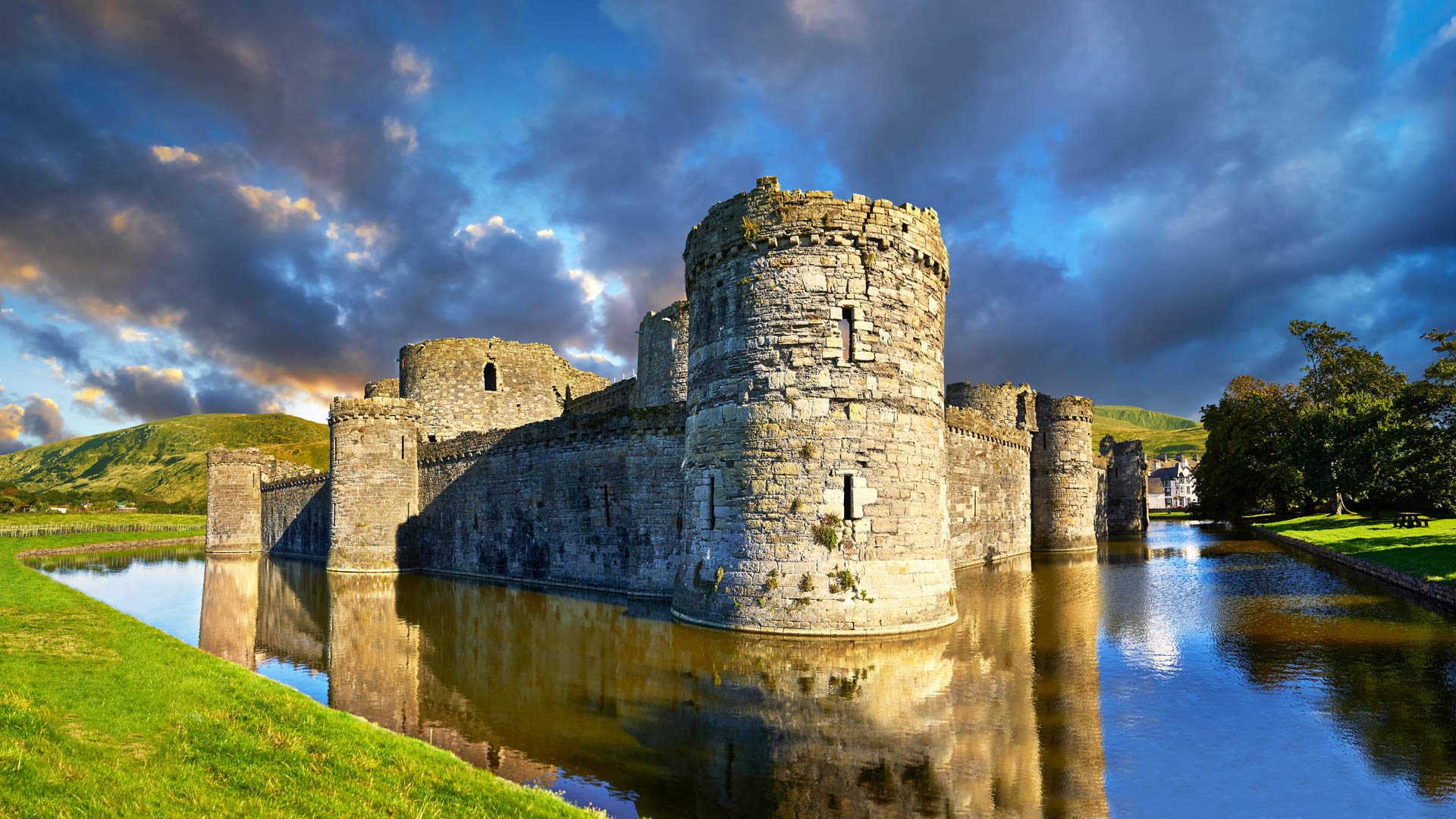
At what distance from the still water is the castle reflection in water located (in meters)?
0.04

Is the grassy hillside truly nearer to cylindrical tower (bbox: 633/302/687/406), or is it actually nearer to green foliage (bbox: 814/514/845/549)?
cylindrical tower (bbox: 633/302/687/406)

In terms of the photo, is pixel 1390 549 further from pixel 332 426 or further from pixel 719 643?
pixel 332 426

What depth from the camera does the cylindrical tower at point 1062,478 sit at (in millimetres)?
34000

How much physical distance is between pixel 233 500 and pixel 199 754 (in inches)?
1792

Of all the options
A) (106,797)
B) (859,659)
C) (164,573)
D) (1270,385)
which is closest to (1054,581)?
(859,659)

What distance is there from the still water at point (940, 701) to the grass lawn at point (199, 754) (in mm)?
901

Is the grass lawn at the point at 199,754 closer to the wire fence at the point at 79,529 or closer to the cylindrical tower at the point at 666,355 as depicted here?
the cylindrical tower at the point at 666,355

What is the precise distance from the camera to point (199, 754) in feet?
21.3

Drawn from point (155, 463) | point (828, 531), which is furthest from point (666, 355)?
point (155, 463)

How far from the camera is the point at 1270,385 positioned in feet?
165

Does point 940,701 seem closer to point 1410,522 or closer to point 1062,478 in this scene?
point 1062,478

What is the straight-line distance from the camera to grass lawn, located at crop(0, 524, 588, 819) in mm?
5367

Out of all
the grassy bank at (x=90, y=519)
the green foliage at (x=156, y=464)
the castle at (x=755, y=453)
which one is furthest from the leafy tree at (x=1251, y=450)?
the green foliage at (x=156, y=464)

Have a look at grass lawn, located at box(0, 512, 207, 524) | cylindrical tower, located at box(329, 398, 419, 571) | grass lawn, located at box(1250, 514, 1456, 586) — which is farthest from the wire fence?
grass lawn, located at box(1250, 514, 1456, 586)
